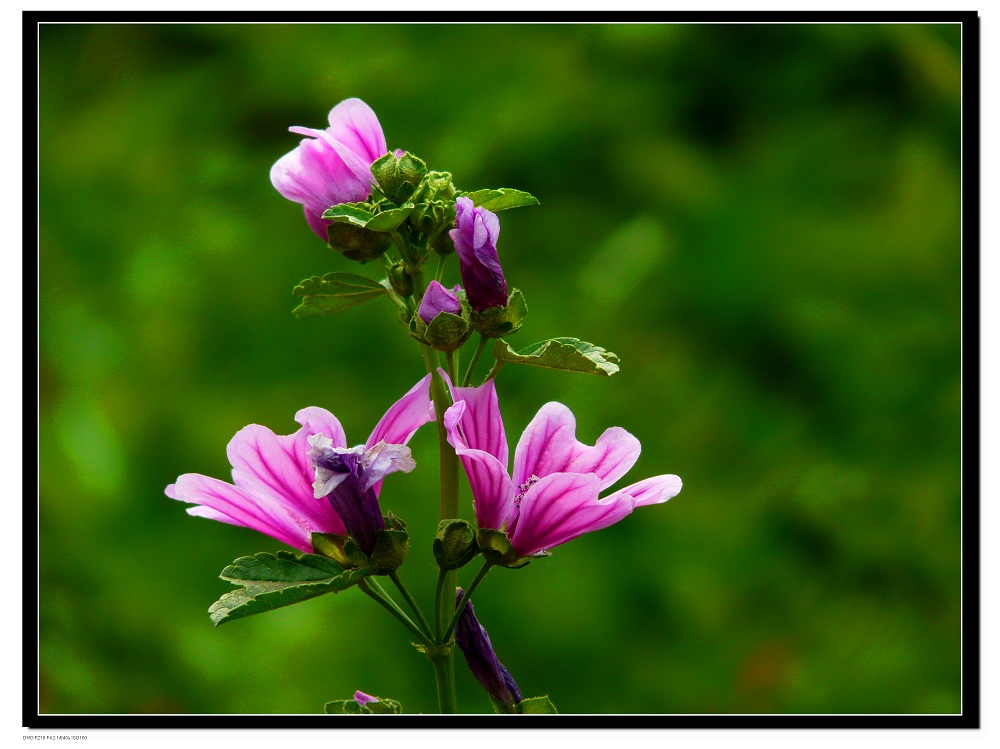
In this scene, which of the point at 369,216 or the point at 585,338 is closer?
the point at 369,216

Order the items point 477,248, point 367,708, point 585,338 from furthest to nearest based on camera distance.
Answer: point 585,338 < point 367,708 < point 477,248

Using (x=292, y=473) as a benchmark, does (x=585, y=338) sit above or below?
above

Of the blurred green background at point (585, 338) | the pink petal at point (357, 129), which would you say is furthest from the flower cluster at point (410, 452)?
the blurred green background at point (585, 338)

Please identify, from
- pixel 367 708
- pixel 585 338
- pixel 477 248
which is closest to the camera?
pixel 477 248

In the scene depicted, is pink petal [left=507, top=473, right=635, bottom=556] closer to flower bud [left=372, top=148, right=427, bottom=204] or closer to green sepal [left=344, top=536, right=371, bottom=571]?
green sepal [left=344, top=536, right=371, bottom=571]

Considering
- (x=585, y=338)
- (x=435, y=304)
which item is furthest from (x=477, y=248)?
(x=585, y=338)

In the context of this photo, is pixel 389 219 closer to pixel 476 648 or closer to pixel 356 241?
pixel 356 241

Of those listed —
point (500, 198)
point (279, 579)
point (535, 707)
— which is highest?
point (500, 198)
